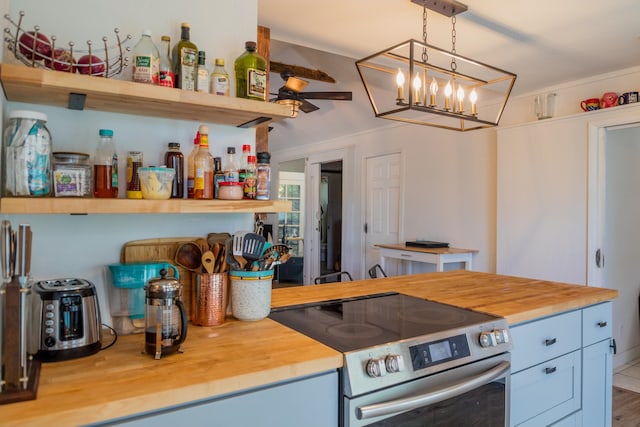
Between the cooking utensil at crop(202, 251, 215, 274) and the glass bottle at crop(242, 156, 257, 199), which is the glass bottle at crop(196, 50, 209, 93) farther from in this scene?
the cooking utensil at crop(202, 251, 215, 274)

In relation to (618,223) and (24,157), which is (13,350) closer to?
(24,157)

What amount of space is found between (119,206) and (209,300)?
42 centimetres

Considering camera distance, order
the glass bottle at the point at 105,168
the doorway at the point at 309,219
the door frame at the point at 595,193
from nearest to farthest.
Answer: the glass bottle at the point at 105,168 < the door frame at the point at 595,193 < the doorway at the point at 309,219

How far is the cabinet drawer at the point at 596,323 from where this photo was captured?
6.25 ft

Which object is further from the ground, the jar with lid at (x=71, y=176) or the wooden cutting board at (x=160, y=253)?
the jar with lid at (x=71, y=176)

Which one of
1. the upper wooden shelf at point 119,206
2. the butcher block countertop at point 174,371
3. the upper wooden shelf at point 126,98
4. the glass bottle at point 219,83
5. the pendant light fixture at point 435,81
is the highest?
the pendant light fixture at point 435,81

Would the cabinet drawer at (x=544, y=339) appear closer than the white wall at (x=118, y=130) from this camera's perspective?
No

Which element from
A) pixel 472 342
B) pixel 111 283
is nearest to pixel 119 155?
pixel 111 283

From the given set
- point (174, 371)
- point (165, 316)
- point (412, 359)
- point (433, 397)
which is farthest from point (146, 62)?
point (433, 397)

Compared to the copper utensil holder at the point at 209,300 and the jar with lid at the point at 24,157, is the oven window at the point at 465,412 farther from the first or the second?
the jar with lid at the point at 24,157

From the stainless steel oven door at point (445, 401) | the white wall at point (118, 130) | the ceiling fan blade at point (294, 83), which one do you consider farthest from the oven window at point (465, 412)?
the ceiling fan blade at point (294, 83)

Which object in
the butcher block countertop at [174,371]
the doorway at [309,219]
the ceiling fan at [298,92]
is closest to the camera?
the butcher block countertop at [174,371]

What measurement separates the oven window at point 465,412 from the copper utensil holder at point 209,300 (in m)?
0.60

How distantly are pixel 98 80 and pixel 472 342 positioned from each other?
140 cm
